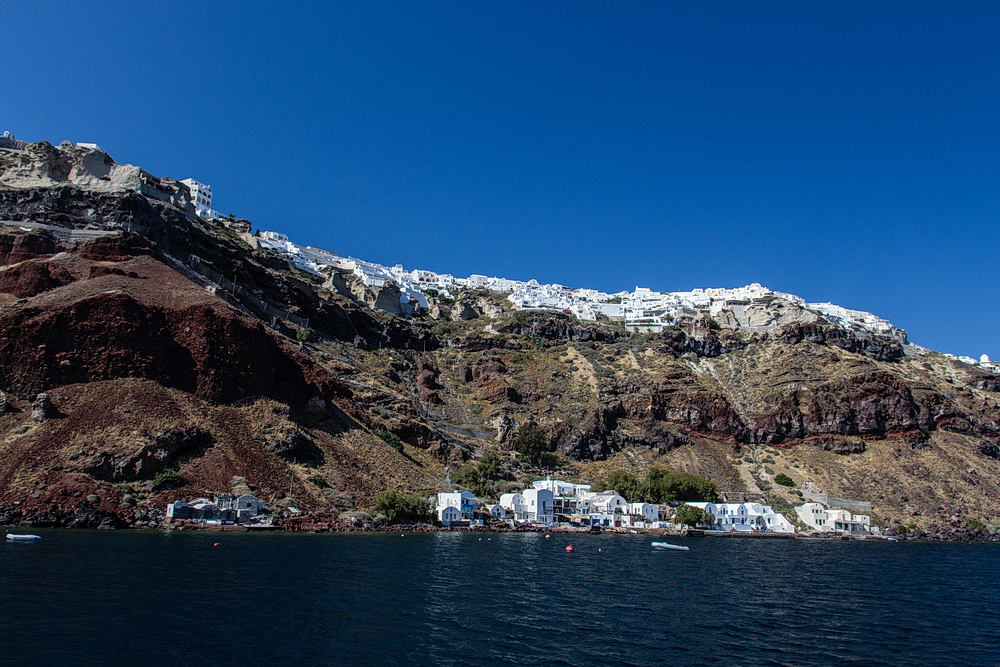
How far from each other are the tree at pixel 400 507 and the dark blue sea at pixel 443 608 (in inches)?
633

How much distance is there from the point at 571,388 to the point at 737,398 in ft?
107

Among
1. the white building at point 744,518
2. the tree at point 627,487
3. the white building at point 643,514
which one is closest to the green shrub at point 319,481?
the white building at point 643,514

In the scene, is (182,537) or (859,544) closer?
(182,537)

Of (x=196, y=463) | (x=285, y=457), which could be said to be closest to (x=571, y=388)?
(x=285, y=457)

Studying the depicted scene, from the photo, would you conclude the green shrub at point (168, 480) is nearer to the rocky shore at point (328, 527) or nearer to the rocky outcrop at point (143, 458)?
the rocky outcrop at point (143, 458)

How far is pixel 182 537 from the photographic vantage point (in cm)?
5281

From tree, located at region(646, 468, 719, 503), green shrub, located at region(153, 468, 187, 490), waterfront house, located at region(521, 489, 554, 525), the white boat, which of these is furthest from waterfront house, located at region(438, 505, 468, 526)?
the white boat

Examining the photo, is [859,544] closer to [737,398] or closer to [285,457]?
[737,398]

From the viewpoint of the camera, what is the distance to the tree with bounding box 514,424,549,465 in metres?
107

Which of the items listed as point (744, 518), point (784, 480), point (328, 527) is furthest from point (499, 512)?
point (784, 480)

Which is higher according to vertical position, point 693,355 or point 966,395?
point 693,355

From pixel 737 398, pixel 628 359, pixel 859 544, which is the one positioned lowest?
pixel 859 544

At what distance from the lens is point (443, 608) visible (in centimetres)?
3228

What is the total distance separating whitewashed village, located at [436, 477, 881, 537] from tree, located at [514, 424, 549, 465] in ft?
20.6
